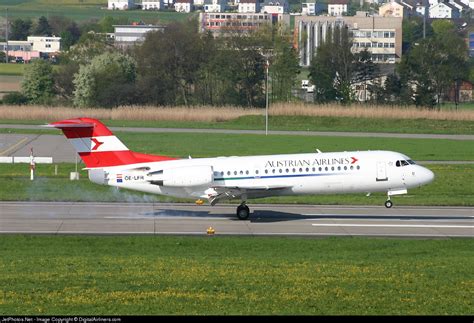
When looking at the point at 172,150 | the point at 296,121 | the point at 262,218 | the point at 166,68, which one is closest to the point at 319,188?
the point at 262,218

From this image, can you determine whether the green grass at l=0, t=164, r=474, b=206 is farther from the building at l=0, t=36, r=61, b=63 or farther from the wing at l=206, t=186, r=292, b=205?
the building at l=0, t=36, r=61, b=63

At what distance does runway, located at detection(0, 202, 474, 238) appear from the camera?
3944 cm

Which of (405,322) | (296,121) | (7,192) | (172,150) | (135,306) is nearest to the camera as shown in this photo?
(405,322)

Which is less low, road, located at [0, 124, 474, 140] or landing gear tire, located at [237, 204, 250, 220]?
landing gear tire, located at [237, 204, 250, 220]

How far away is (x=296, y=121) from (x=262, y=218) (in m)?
53.9

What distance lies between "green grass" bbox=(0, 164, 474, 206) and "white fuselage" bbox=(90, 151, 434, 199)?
6.20 meters

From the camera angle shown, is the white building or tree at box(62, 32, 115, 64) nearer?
tree at box(62, 32, 115, 64)

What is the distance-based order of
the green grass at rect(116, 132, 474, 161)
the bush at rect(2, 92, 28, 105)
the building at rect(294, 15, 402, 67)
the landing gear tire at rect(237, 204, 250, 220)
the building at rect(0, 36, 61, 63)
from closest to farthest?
the landing gear tire at rect(237, 204, 250, 220), the green grass at rect(116, 132, 474, 161), the bush at rect(2, 92, 28, 105), the building at rect(0, 36, 61, 63), the building at rect(294, 15, 402, 67)

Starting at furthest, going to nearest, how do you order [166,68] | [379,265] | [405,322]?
[166,68] < [379,265] < [405,322]

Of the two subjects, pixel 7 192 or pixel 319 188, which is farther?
pixel 7 192

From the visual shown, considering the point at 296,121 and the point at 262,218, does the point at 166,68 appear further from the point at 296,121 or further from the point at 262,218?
the point at 262,218

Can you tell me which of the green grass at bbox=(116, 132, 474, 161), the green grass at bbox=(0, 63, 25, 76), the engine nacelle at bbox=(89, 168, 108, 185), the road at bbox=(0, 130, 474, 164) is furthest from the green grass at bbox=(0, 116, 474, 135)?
the engine nacelle at bbox=(89, 168, 108, 185)

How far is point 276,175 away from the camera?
42.9 metres

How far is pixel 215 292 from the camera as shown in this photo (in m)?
25.6
